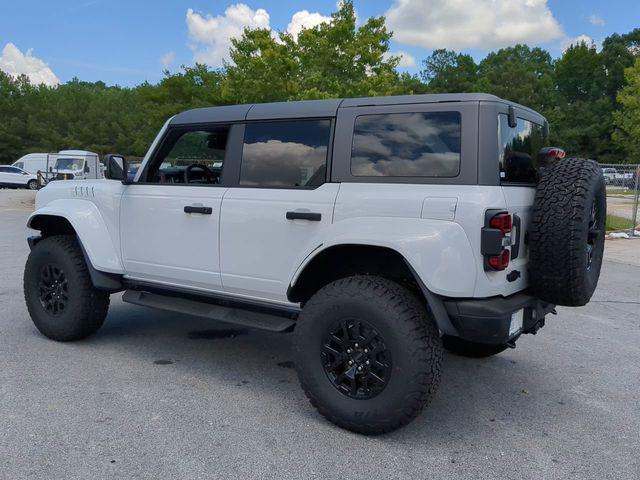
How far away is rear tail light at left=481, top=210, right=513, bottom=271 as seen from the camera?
114 inches

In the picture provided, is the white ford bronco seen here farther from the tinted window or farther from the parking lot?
the parking lot

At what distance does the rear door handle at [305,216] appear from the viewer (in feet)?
11.2

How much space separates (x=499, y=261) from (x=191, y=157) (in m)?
2.49

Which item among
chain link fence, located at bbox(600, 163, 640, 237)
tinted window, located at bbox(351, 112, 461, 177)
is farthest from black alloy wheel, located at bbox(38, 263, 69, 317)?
chain link fence, located at bbox(600, 163, 640, 237)

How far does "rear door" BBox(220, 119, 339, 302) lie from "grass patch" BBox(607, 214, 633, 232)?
13.3m

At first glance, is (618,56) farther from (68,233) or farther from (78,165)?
(68,233)

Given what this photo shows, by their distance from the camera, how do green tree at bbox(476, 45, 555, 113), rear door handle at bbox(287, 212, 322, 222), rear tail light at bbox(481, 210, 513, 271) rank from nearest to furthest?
rear tail light at bbox(481, 210, 513, 271)
rear door handle at bbox(287, 212, 322, 222)
green tree at bbox(476, 45, 555, 113)

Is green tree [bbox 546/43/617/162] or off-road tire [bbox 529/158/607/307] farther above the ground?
green tree [bbox 546/43/617/162]

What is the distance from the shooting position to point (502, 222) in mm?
2955

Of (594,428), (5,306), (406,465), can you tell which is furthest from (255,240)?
(5,306)

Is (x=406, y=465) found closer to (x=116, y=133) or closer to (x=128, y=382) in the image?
(x=128, y=382)

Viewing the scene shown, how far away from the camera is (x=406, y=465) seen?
2938 millimetres

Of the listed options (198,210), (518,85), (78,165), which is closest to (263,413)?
(198,210)

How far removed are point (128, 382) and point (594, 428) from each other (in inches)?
120
